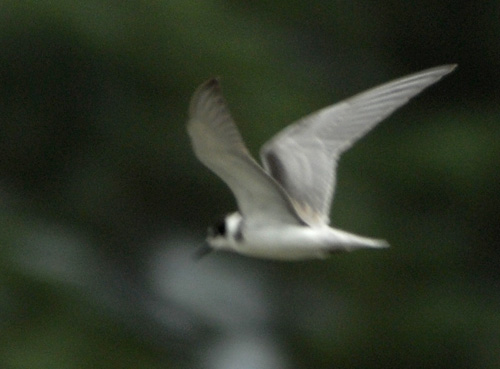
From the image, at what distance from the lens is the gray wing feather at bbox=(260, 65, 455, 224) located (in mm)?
3678

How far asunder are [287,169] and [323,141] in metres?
0.14

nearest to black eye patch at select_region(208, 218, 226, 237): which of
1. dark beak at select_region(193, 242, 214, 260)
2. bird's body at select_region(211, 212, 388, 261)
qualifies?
bird's body at select_region(211, 212, 388, 261)

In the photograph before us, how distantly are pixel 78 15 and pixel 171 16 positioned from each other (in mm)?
327

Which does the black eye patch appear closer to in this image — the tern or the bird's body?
the tern

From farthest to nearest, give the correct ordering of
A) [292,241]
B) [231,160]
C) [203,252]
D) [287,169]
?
[203,252]
[287,169]
[292,241]
[231,160]

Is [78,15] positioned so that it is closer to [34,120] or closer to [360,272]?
[34,120]

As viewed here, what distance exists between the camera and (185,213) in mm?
5211

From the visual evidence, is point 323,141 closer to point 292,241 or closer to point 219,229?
point 219,229

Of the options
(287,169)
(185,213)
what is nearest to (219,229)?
(287,169)

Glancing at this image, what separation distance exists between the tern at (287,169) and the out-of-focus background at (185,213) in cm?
105

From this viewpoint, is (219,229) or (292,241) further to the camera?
(219,229)

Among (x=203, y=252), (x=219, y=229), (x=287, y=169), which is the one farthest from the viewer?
(x=203, y=252)

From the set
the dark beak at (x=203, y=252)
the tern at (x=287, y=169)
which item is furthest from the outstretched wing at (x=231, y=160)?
the dark beak at (x=203, y=252)

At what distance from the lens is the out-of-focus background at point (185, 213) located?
500 cm
